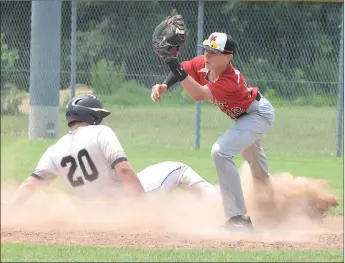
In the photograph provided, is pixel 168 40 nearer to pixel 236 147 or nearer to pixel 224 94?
pixel 224 94

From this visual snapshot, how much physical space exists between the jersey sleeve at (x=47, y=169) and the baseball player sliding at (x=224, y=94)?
1.10 metres

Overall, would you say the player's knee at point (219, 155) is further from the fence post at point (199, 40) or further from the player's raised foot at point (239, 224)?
the fence post at point (199, 40)

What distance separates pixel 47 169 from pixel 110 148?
71 cm

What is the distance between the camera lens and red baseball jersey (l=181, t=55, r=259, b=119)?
833 cm

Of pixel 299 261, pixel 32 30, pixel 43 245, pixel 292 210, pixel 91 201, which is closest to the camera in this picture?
pixel 299 261

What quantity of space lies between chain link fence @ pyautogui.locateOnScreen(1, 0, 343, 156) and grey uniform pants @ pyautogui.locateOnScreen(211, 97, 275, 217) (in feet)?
25.4

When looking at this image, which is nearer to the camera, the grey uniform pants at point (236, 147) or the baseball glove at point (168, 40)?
the baseball glove at point (168, 40)

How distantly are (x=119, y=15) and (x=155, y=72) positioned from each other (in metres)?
1.28

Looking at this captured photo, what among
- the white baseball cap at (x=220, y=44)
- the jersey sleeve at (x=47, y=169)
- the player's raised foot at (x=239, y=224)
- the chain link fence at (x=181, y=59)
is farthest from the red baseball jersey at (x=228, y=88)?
the chain link fence at (x=181, y=59)

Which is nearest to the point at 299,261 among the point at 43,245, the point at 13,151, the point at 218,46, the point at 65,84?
the point at 43,245

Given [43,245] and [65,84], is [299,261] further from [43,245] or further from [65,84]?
[65,84]

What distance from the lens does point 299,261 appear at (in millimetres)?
6566

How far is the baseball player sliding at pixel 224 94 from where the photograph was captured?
8.16 m

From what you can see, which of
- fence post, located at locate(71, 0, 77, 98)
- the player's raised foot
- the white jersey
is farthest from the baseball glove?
fence post, located at locate(71, 0, 77, 98)
